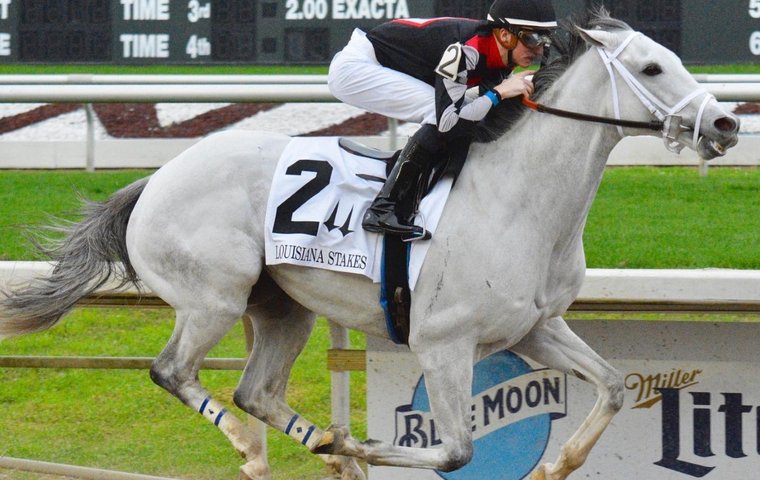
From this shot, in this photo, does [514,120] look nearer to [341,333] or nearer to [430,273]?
[430,273]

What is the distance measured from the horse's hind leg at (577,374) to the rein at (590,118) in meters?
0.66

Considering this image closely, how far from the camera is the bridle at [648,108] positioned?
11.3 ft

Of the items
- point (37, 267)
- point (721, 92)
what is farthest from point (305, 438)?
point (721, 92)

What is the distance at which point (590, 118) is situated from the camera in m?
3.59

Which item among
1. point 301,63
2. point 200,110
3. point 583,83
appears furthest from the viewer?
point 200,110

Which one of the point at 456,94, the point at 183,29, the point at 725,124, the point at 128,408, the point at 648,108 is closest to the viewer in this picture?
the point at 725,124

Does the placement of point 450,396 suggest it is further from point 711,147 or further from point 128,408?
point 128,408

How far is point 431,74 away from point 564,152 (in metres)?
0.49

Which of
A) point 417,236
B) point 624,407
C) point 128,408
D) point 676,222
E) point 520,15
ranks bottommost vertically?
point 128,408

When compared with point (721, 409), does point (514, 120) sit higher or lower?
higher

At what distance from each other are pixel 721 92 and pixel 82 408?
306 centimetres

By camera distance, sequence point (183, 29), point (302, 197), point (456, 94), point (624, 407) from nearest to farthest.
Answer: point (456, 94) → point (302, 197) → point (624, 407) → point (183, 29)

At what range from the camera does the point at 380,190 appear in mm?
3770

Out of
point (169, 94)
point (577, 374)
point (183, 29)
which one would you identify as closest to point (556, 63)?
point (577, 374)
